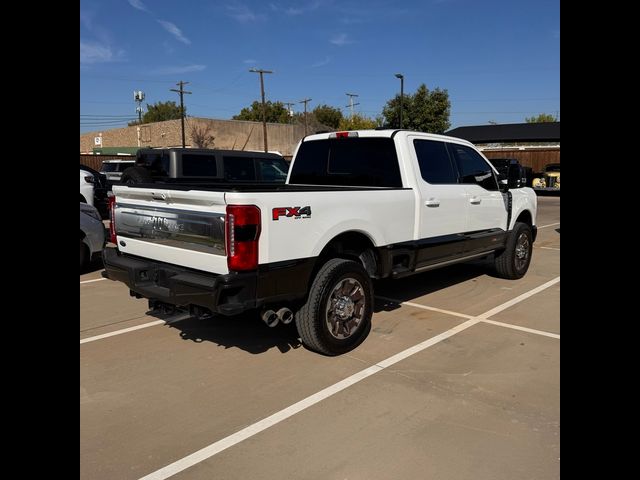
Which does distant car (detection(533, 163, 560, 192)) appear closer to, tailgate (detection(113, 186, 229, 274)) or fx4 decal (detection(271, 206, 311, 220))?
fx4 decal (detection(271, 206, 311, 220))

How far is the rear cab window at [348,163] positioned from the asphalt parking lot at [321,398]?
1558mm

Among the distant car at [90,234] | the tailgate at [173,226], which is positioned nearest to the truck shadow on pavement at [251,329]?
the tailgate at [173,226]

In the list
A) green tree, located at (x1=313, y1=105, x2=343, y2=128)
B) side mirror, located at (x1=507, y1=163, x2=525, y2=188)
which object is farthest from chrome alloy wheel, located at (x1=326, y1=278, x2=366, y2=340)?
green tree, located at (x1=313, y1=105, x2=343, y2=128)

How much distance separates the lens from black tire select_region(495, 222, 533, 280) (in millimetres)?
7414

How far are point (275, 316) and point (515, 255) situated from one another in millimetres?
4735

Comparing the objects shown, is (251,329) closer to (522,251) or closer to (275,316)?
(275,316)

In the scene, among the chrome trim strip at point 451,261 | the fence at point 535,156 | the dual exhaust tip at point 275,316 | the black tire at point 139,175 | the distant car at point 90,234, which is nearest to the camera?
the dual exhaust tip at point 275,316

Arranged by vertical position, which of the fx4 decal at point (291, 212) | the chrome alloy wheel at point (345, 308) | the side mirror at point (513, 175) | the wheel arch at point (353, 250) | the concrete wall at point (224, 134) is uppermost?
the concrete wall at point (224, 134)

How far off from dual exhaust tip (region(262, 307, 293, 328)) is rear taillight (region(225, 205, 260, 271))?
1.53ft

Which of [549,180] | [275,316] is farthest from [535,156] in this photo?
[275,316]

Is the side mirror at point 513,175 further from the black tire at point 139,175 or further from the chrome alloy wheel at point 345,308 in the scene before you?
the black tire at point 139,175

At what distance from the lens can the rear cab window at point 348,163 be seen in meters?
5.59
